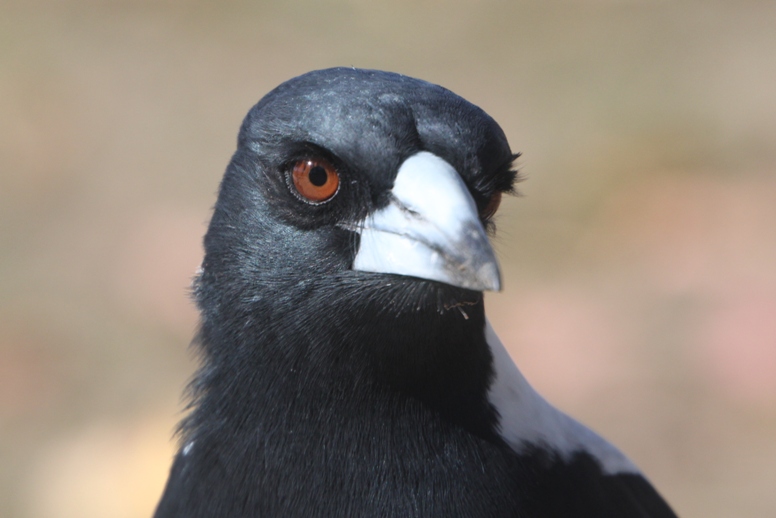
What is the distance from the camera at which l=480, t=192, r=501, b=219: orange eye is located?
1.82 meters

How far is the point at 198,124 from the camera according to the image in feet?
25.9

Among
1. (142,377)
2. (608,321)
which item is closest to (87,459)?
(142,377)

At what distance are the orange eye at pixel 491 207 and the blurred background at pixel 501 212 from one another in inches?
89.1

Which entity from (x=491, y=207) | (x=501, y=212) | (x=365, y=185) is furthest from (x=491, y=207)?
(x=501, y=212)

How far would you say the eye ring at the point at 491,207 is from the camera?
1.82 metres

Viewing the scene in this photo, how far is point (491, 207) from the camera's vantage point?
1.85 metres

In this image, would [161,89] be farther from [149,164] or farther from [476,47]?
[476,47]

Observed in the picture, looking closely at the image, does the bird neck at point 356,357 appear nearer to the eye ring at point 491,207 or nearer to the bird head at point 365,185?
the bird head at point 365,185

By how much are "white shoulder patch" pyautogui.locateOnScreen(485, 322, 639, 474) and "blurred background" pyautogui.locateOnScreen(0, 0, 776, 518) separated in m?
2.05

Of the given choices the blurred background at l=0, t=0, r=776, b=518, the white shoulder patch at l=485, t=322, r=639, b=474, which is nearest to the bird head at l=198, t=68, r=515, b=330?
the white shoulder patch at l=485, t=322, r=639, b=474

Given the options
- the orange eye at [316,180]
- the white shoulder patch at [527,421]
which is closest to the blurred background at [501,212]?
the white shoulder patch at [527,421]

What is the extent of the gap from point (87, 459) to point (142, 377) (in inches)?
31.6

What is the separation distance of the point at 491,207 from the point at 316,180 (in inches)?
14.3

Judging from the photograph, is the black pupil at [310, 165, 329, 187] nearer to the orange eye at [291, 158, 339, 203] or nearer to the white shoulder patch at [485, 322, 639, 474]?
the orange eye at [291, 158, 339, 203]
